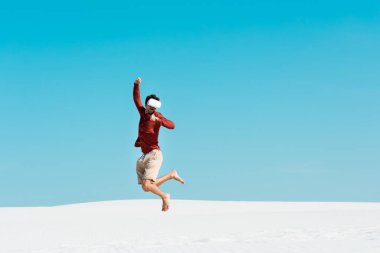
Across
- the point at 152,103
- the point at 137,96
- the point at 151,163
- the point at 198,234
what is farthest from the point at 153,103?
the point at 198,234

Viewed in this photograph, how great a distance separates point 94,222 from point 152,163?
3720 millimetres

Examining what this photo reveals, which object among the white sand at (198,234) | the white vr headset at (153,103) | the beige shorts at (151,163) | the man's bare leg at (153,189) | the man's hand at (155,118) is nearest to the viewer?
the white sand at (198,234)

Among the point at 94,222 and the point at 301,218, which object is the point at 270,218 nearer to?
the point at 301,218

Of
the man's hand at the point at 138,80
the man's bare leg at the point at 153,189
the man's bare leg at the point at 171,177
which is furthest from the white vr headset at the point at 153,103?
the man's bare leg at the point at 171,177

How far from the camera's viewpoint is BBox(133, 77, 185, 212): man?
10.1m

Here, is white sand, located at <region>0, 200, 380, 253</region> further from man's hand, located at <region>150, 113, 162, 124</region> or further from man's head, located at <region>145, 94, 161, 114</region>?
man's head, located at <region>145, 94, 161, 114</region>

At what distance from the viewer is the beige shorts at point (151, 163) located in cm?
1037

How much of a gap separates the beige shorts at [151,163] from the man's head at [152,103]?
751 mm

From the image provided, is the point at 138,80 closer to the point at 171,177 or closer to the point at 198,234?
the point at 171,177

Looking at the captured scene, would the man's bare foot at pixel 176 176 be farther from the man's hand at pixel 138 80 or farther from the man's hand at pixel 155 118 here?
the man's hand at pixel 138 80

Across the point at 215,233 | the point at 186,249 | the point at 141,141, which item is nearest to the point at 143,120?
the point at 141,141

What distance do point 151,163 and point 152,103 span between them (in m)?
1.06

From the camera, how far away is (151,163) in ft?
34.0

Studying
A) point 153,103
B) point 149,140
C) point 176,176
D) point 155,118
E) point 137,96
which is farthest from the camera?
point 176,176
